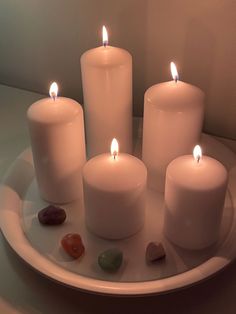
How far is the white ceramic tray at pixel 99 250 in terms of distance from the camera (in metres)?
0.61

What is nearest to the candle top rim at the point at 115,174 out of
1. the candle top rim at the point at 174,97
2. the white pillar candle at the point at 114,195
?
the white pillar candle at the point at 114,195

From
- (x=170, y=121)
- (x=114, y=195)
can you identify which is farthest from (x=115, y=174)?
(x=170, y=121)

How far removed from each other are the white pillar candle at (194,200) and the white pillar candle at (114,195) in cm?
5

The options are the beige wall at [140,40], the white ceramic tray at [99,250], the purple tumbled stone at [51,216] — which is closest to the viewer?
the white ceramic tray at [99,250]

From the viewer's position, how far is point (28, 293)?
63 centimetres

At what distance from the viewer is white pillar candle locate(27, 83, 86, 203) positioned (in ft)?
2.43

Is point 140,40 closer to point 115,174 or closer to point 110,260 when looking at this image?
point 115,174

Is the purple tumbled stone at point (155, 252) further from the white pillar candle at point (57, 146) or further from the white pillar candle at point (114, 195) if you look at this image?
the white pillar candle at point (57, 146)

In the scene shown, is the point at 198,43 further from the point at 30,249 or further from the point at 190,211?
the point at 30,249

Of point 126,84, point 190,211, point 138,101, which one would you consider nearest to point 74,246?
point 190,211

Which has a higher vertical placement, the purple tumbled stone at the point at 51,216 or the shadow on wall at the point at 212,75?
the shadow on wall at the point at 212,75

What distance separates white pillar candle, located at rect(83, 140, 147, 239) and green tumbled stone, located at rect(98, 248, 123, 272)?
0.18 feet

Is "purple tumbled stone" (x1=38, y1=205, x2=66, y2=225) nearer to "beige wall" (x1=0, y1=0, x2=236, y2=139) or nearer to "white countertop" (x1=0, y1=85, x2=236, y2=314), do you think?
"white countertop" (x1=0, y1=85, x2=236, y2=314)

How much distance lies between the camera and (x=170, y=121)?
756mm
